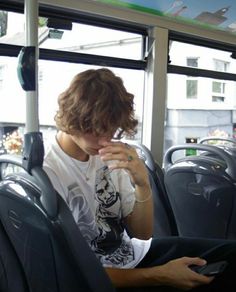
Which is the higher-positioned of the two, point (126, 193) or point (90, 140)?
point (90, 140)

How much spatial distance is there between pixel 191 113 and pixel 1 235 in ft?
8.56

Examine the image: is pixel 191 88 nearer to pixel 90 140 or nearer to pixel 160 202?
pixel 160 202

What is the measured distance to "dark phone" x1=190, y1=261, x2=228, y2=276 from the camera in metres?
1.25

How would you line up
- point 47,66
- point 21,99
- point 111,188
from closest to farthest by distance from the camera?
point 111,188, point 21,99, point 47,66

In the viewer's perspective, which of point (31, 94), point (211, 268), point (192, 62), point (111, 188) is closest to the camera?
point (31, 94)

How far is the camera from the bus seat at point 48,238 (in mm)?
886

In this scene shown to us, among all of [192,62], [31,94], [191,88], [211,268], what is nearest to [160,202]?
[211,268]

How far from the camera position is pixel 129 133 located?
132cm

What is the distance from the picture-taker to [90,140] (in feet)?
4.01

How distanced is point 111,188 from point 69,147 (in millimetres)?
226

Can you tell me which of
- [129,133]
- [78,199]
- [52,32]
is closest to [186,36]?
[52,32]

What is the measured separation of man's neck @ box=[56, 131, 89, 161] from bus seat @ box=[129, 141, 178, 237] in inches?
32.4

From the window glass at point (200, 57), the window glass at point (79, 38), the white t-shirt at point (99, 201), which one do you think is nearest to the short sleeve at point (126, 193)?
the white t-shirt at point (99, 201)

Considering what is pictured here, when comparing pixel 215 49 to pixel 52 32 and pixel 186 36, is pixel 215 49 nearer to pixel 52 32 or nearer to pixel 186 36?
pixel 186 36
